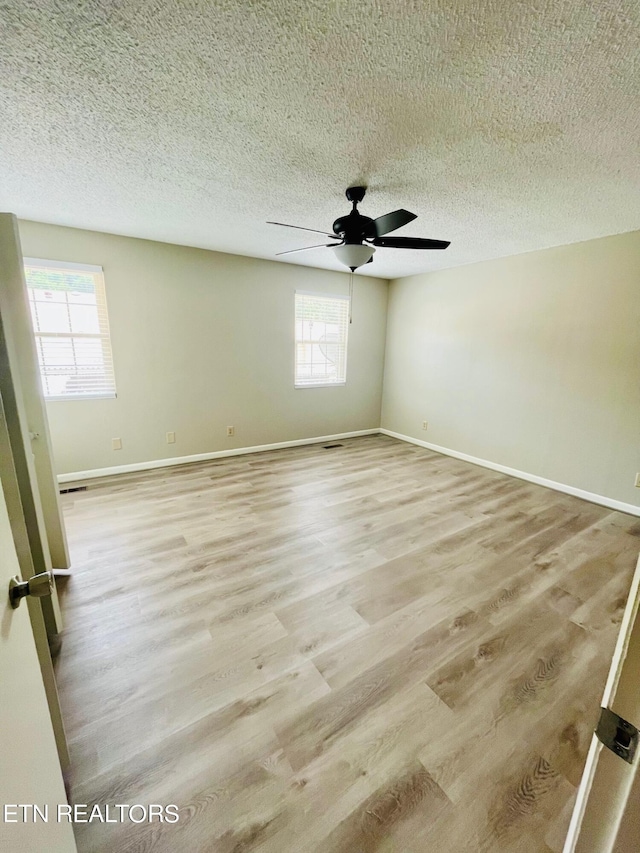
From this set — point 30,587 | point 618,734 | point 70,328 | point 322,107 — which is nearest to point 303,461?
point 70,328

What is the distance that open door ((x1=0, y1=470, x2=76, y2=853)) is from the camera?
554 millimetres

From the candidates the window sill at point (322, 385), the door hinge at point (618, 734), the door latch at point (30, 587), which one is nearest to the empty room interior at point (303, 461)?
the door latch at point (30, 587)

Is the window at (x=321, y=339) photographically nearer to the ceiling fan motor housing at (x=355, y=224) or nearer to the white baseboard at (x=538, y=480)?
the white baseboard at (x=538, y=480)

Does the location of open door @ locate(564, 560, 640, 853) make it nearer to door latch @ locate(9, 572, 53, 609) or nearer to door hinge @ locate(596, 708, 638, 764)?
door hinge @ locate(596, 708, 638, 764)

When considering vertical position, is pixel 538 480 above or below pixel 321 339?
below

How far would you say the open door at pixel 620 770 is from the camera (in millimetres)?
501

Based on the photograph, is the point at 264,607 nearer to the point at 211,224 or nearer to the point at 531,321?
the point at 211,224

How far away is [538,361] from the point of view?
3.65 m

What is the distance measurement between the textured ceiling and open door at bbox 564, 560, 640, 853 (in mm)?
1738

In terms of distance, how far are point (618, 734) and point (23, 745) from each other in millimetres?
1034

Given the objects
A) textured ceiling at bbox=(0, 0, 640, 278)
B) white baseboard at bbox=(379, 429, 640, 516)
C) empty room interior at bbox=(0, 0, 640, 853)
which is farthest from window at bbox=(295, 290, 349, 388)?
textured ceiling at bbox=(0, 0, 640, 278)

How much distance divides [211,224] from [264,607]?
3052 mm

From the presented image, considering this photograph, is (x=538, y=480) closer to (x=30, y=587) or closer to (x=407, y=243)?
(x=407, y=243)

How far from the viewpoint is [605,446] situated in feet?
10.6
